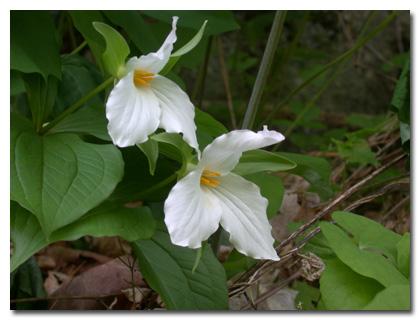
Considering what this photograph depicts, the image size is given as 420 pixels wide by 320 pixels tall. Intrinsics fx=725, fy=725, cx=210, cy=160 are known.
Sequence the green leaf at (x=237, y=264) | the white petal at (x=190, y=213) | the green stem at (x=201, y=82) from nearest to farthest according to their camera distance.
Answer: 1. the white petal at (x=190, y=213)
2. the green leaf at (x=237, y=264)
3. the green stem at (x=201, y=82)

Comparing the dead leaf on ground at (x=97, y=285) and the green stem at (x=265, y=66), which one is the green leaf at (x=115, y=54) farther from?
the dead leaf on ground at (x=97, y=285)

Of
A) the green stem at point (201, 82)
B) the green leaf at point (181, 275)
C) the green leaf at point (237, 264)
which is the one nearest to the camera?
the green leaf at point (181, 275)

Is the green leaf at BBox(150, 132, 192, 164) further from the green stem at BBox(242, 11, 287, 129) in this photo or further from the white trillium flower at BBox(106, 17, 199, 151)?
the green stem at BBox(242, 11, 287, 129)

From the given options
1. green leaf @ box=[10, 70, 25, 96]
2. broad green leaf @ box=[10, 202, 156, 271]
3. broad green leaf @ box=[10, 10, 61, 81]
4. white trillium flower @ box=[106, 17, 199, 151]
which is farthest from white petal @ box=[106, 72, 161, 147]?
green leaf @ box=[10, 70, 25, 96]

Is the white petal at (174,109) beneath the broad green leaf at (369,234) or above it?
above

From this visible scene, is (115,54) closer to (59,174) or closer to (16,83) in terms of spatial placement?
(59,174)

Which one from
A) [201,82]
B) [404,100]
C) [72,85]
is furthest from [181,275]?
[201,82]

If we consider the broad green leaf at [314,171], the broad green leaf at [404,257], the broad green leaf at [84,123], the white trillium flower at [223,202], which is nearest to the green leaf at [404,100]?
the broad green leaf at [314,171]

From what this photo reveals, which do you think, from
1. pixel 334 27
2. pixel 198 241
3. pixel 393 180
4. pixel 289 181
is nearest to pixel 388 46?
pixel 334 27
